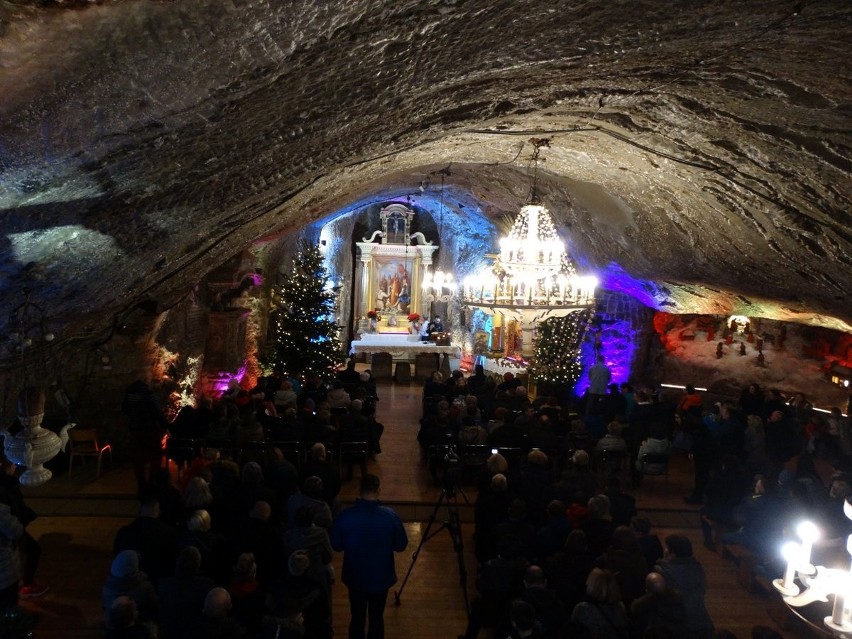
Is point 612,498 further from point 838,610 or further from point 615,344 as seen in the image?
point 615,344

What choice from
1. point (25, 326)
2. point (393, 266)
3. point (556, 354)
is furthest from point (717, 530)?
point (393, 266)

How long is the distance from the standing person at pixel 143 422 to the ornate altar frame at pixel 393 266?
12.5m

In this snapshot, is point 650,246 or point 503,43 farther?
point 650,246

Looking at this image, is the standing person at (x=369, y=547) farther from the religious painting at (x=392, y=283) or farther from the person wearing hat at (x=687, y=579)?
the religious painting at (x=392, y=283)

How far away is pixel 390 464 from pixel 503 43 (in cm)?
762

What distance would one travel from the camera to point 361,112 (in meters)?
4.10

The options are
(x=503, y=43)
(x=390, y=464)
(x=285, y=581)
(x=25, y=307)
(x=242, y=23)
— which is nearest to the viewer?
(x=242, y=23)

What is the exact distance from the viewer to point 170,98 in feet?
9.17

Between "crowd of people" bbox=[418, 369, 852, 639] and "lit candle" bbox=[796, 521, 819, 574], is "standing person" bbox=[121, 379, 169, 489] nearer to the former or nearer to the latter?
"crowd of people" bbox=[418, 369, 852, 639]

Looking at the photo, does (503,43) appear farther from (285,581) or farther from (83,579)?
(83,579)

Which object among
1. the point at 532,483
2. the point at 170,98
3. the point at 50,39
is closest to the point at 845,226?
the point at 532,483

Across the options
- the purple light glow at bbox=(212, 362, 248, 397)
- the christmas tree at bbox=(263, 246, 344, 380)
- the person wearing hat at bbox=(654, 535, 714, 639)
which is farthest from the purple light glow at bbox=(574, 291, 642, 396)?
the person wearing hat at bbox=(654, 535, 714, 639)

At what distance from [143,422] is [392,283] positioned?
13.3m

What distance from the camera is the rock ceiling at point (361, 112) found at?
7.96ft
